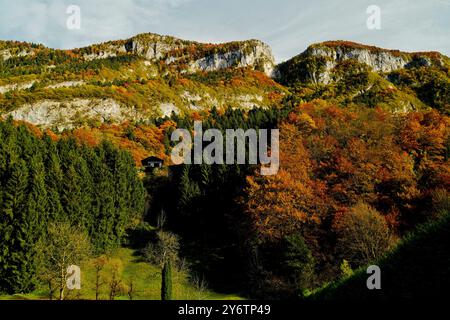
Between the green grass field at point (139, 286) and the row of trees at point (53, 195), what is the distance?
412 centimetres

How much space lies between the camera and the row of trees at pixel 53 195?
45.8 m

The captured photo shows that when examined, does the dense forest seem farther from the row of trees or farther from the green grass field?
the row of trees

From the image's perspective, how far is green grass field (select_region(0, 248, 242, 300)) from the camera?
44409 mm

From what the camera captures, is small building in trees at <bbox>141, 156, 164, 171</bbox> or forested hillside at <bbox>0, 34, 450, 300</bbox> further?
small building in trees at <bbox>141, 156, 164, 171</bbox>

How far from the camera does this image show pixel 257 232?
52344 mm

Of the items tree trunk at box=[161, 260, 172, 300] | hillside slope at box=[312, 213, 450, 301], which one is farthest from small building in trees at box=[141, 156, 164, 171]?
hillside slope at box=[312, 213, 450, 301]

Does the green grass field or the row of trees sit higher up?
the row of trees

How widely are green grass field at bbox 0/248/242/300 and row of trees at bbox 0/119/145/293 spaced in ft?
13.5

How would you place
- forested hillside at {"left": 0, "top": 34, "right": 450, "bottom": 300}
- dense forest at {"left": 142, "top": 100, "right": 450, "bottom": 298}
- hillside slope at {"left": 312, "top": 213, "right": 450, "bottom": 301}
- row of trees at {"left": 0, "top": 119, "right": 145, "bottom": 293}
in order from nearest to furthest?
hillside slope at {"left": 312, "top": 213, "right": 450, "bottom": 301}
forested hillside at {"left": 0, "top": 34, "right": 450, "bottom": 300}
dense forest at {"left": 142, "top": 100, "right": 450, "bottom": 298}
row of trees at {"left": 0, "top": 119, "right": 145, "bottom": 293}

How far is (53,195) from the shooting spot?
175ft

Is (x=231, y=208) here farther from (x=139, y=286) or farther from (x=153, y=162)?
(x=153, y=162)

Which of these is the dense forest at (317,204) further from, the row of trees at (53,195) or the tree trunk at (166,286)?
the tree trunk at (166,286)

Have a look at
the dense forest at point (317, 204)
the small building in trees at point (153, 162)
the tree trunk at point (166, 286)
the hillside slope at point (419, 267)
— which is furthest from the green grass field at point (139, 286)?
the hillside slope at point (419, 267)

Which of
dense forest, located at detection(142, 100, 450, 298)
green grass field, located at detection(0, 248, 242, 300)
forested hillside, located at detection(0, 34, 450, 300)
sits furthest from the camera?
dense forest, located at detection(142, 100, 450, 298)
